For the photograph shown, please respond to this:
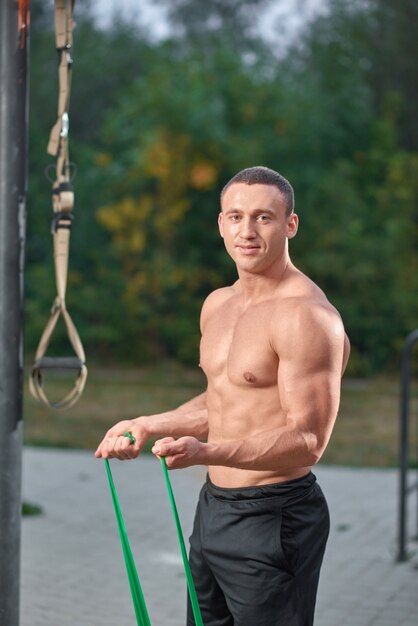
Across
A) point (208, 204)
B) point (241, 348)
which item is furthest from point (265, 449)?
point (208, 204)

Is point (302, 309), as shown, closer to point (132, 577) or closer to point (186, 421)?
point (186, 421)

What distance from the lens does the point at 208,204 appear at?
1523 cm

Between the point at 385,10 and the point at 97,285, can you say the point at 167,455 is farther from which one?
the point at 385,10

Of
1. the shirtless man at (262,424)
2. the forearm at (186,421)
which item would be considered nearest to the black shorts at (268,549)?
the shirtless man at (262,424)

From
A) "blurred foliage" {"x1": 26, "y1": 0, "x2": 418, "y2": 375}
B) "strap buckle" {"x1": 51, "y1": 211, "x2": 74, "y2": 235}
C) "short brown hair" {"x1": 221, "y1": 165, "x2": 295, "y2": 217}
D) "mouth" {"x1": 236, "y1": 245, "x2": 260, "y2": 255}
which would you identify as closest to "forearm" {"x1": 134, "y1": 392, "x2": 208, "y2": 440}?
"mouth" {"x1": 236, "y1": 245, "x2": 260, "y2": 255}

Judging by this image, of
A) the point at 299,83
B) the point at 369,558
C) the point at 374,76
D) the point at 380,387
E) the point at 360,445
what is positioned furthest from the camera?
the point at 374,76

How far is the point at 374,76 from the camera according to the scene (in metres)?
19.8

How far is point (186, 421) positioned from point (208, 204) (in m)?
12.4

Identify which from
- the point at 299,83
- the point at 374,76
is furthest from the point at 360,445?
the point at 374,76

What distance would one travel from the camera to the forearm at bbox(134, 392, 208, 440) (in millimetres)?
2904

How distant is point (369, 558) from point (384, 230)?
9.99 m

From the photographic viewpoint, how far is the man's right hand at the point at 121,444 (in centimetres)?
260

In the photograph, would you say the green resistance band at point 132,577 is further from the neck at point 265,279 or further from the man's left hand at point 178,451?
the neck at point 265,279

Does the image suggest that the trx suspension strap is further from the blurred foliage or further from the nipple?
the blurred foliage
